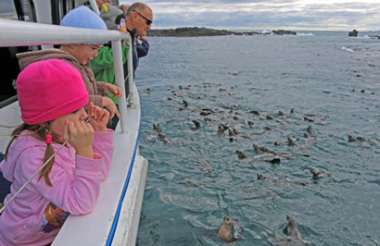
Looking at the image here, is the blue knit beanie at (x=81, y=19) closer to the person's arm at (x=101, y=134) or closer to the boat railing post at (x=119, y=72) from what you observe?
the boat railing post at (x=119, y=72)

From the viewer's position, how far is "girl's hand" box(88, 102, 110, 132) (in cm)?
229

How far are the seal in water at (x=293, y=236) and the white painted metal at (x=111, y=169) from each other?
1935 mm

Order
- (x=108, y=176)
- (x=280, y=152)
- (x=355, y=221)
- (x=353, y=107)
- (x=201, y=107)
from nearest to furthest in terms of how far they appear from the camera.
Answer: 1. (x=108, y=176)
2. (x=355, y=221)
3. (x=280, y=152)
4. (x=201, y=107)
5. (x=353, y=107)

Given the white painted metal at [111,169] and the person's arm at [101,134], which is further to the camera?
the person's arm at [101,134]

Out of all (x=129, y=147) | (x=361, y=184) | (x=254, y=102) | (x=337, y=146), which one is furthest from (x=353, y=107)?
(x=129, y=147)

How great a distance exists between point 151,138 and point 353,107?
25.5ft

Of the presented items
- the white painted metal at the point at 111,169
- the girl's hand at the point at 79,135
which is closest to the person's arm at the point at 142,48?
the white painted metal at the point at 111,169

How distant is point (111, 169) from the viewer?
109 inches

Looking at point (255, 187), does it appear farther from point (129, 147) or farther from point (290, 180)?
point (129, 147)

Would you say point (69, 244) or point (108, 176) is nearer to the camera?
point (69, 244)

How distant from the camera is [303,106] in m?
11.1

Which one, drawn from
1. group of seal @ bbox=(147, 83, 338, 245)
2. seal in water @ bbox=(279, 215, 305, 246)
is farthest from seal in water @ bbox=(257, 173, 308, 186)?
seal in water @ bbox=(279, 215, 305, 246)

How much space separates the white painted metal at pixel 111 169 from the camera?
46.0 inches

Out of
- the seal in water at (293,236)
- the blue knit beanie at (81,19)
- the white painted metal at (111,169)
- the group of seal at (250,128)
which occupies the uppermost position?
the blue knit beanie at (81,19)
